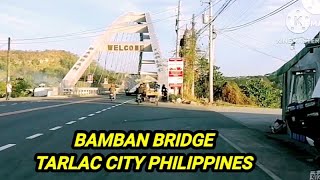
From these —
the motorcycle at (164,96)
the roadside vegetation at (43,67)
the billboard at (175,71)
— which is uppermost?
the roadside vegetation at (43,67)

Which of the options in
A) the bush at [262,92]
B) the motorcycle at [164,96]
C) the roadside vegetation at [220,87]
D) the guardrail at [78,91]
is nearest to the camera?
the motorcycle at [164,96]

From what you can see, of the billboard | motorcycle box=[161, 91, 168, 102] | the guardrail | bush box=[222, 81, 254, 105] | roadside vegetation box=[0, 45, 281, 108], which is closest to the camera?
the billboard

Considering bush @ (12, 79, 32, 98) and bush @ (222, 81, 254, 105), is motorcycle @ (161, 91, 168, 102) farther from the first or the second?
bush @ (12, 79, 32, 98)

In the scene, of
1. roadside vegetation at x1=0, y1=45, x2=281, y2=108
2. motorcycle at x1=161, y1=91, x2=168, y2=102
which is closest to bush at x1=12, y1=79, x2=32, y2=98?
roadside vegetation at x1=0, y1=45, x2=281, y2=108

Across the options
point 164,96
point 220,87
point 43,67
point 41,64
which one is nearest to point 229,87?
point 220,87

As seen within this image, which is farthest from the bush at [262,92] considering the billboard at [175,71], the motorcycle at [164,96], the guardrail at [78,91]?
the guardrail at [78,91]

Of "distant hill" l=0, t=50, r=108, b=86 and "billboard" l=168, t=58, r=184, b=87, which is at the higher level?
"distant hill" l=0, t=50, r=108, b=86

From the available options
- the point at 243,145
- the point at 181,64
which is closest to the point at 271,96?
the point at 181,64

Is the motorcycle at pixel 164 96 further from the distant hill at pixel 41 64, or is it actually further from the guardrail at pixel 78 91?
the distant hill at pixel 41 64

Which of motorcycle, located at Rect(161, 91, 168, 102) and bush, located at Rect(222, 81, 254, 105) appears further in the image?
bush, located at Rect(222, 81, 254, 105)

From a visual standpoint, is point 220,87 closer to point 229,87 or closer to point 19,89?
point 229,87

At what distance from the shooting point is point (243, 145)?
14.2 metres

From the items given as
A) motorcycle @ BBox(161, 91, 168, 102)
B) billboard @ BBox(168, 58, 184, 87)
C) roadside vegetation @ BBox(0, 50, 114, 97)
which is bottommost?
motorcycle @ BBox(161, 91, 168, 102)

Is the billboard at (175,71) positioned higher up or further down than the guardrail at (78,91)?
higher up
